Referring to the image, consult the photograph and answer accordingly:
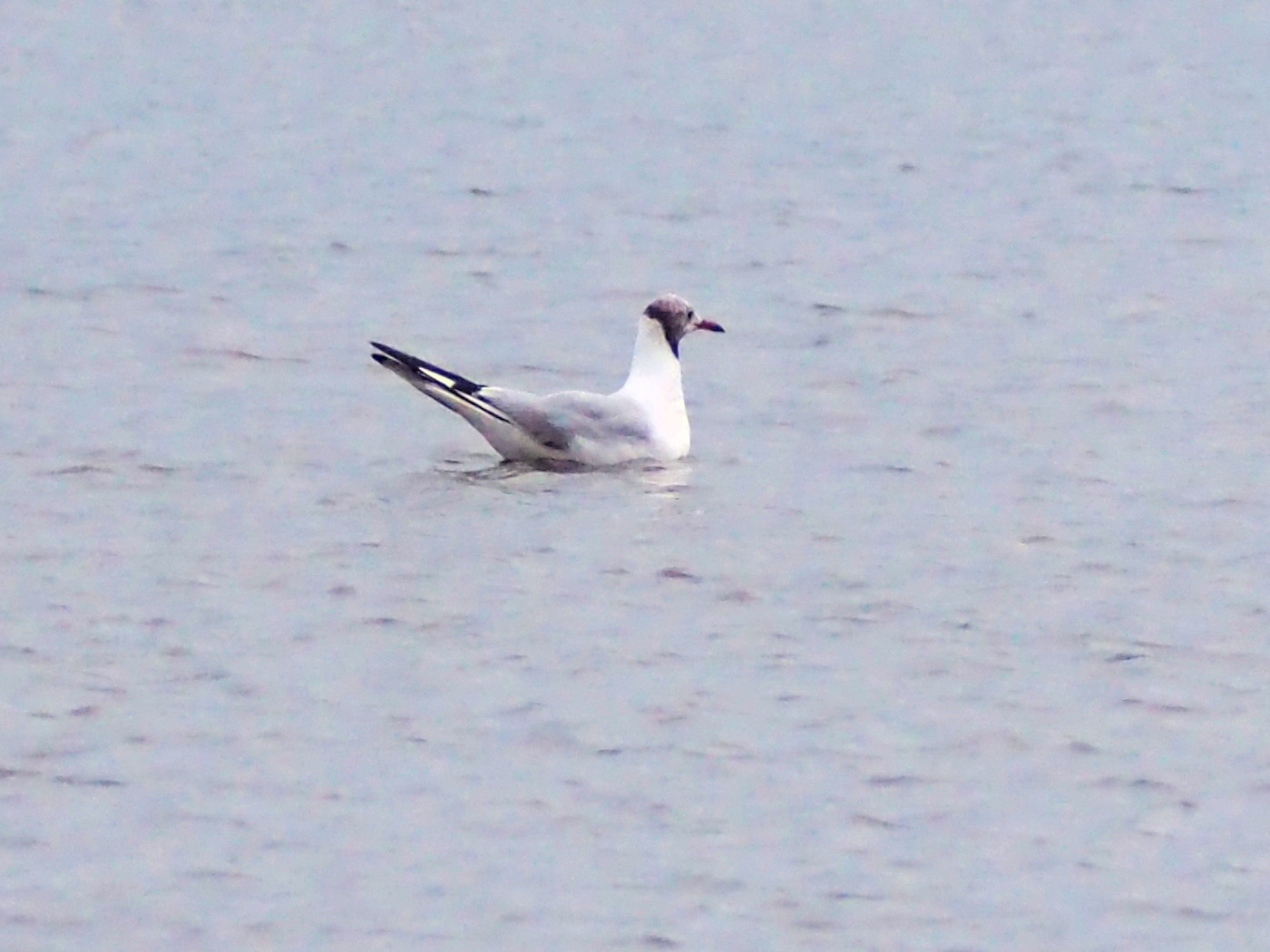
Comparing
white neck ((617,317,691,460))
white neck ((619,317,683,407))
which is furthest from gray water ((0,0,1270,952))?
white neck ((619,317,683,407))

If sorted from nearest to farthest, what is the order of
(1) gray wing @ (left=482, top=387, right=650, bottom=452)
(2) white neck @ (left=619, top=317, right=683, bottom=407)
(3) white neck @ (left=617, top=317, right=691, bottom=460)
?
(1) gray wing @ (left=482, top=387, right=650, bottom=452)
(3) white neck @ (left=617, top=317, right=691, bottom=460)
(2) white neck @ (left=619, top=317, right=683, bottom=407)

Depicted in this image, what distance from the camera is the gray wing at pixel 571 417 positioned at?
1383 centimetres

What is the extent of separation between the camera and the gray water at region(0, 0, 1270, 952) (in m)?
8.57

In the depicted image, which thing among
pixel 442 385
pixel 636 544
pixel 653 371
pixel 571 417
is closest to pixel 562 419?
pixel 571 417

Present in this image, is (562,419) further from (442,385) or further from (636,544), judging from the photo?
(636,544)

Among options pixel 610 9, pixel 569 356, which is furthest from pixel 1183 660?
pixel 610 9

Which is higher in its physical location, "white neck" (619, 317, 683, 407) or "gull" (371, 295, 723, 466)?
"white neck" (619, 317, 683, 407)

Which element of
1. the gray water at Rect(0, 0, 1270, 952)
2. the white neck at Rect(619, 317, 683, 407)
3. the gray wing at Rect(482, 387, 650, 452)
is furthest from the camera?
the white neck at Rect(619, 317, 683, 407)

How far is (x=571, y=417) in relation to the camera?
13891mm

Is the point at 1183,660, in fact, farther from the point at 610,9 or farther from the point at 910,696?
the point at 610,9

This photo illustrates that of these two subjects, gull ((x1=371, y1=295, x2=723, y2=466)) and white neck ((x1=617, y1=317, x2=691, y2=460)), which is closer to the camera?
gull ((x1=371, y1=295, x2=723, y2=466))

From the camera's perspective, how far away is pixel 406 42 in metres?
30.9

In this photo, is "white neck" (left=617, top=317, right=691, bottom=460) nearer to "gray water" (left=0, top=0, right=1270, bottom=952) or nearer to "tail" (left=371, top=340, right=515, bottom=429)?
"gray water" (left=0, top=0, right=1270, bottom=952)

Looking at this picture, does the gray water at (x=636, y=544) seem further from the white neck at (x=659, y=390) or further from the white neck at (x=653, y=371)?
the white neck at (x=653, y=371)
